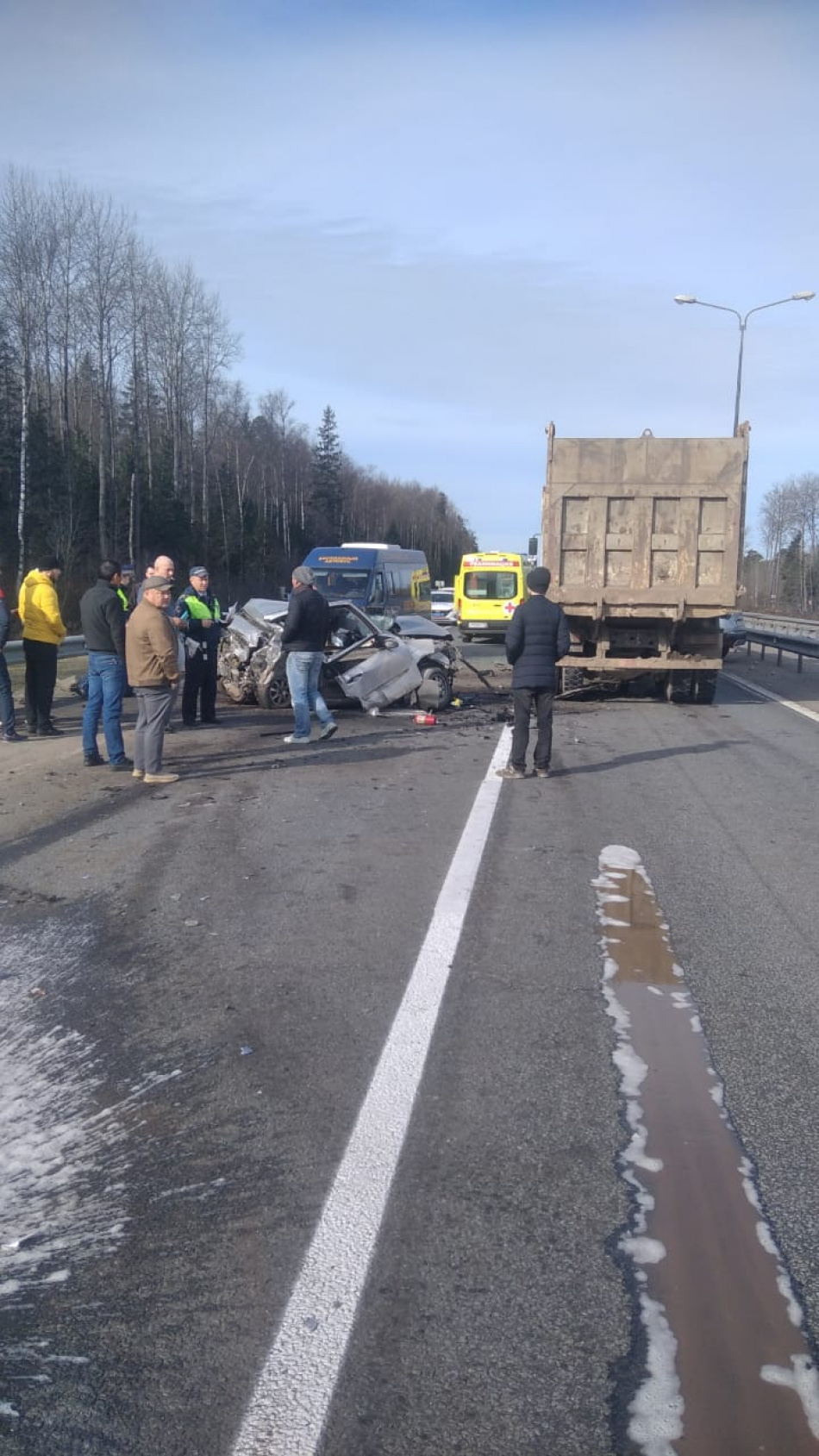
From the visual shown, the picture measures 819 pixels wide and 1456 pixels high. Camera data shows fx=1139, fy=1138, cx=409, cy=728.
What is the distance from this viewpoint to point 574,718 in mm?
14609

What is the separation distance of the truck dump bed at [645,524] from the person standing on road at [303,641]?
15.5ft

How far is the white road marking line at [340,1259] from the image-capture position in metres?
2.36

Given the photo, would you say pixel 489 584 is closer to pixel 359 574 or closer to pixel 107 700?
pixel 359 574

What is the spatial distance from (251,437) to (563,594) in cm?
7015

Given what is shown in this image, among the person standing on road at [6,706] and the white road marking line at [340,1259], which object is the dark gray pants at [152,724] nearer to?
the person standing on road at [6,706]

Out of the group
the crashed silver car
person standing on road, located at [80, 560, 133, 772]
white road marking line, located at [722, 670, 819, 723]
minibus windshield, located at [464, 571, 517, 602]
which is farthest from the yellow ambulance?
person standing on road, located at [80, 560, 133, 772]

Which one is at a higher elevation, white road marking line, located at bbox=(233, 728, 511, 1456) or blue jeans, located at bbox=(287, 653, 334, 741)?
blue jeans, located at bbox=(287, 653, 334, 741)

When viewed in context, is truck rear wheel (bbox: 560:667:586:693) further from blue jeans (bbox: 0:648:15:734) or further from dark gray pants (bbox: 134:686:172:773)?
dark gray pants (bbox: 134:686:172:773)

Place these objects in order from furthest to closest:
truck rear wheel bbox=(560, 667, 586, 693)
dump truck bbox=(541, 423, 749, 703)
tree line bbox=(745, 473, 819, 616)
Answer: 1. tree line bbox=(745, 473, 819, 616)
2. truck rear wheel bbox=(560, 667, 586, 693)
3. dump truck bbox=(541, 423, 749, 703)

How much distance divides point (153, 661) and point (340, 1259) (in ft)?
23.1

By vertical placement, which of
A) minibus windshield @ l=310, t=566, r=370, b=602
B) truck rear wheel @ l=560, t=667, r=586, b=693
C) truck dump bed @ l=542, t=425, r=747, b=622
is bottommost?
truck rear wheel @ l=560, t=667, r=586, b=693

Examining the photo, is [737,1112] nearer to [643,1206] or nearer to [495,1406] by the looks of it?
[643,1206]

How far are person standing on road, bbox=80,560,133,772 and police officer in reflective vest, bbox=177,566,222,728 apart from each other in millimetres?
1802

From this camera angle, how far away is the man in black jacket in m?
9.99
